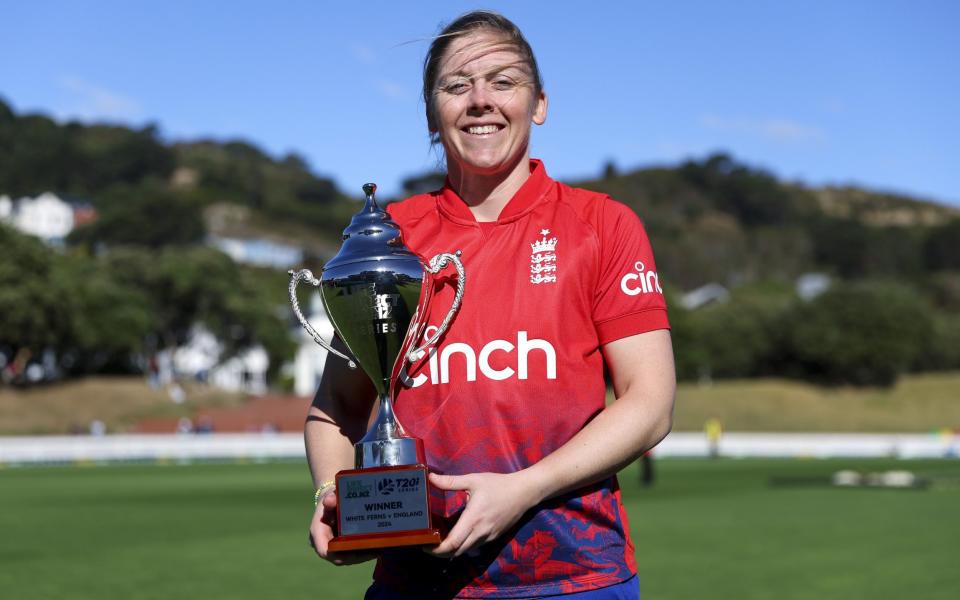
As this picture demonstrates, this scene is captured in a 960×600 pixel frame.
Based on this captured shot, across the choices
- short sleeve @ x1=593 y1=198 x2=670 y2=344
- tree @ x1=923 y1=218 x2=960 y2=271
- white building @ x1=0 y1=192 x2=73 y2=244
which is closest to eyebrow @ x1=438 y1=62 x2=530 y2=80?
short sleeve @ x1=593 y1=198 x2=670 y2=344

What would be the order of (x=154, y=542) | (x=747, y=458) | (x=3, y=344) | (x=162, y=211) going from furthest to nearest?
(x=162, y=211), (x=3, y=344), (x=747, y=458), (x=154, y=542)

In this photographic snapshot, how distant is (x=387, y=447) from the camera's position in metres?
2.38

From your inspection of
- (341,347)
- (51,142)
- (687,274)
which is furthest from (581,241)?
(51,142)

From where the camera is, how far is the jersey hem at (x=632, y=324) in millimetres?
2510

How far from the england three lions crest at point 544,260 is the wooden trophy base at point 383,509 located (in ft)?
1.55

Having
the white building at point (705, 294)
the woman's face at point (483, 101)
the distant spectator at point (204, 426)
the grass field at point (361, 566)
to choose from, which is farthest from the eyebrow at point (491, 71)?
the white building at point (705, 294)

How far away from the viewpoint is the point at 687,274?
17112 cm

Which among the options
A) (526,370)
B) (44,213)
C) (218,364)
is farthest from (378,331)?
(44,213)

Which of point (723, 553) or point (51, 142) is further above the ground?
point (51, 142)

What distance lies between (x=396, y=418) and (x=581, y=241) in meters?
0.51

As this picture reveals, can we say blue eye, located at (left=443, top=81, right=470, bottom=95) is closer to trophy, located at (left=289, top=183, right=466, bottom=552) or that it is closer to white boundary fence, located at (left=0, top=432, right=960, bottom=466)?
trophy, located at (left=289, top=183, right=466, bottom=552)

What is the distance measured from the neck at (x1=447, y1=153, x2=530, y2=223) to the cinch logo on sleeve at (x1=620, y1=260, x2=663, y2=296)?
32cm

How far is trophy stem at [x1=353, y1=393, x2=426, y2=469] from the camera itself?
2.38 meters

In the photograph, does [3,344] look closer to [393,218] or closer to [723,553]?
[723,553]
